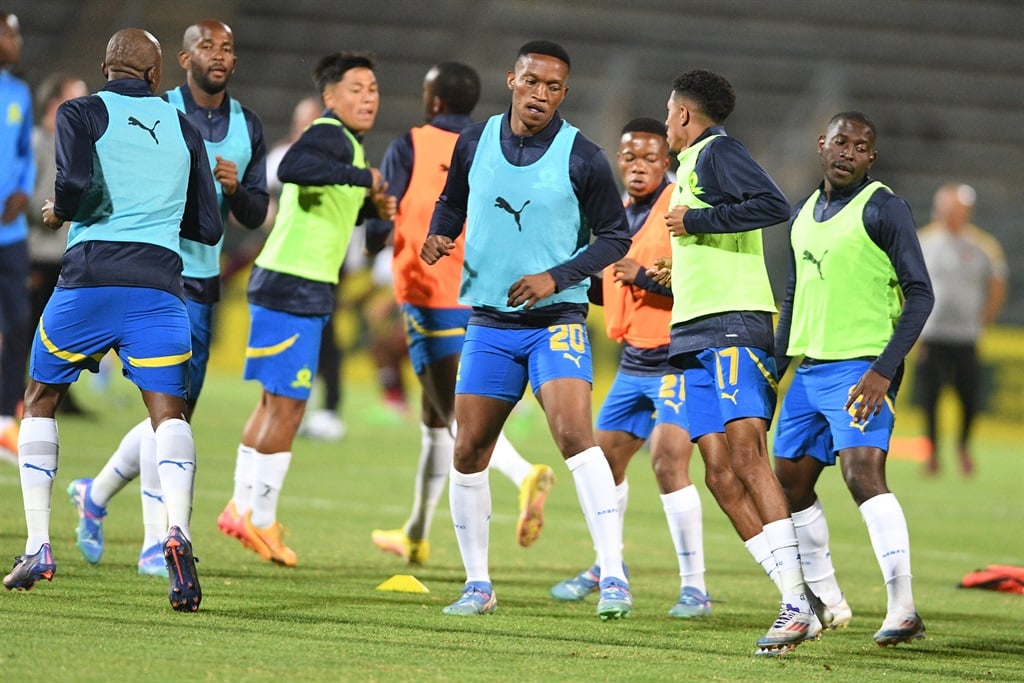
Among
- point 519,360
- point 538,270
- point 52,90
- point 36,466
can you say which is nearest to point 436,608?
point 519,360

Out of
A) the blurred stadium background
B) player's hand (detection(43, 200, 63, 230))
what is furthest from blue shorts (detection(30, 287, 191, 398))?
the blurred stadium background

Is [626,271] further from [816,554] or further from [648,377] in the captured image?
[816,554]

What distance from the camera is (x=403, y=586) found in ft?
23.0

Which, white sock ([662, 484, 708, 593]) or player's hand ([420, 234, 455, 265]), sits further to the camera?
white sock ([662, 484, 708, 593])

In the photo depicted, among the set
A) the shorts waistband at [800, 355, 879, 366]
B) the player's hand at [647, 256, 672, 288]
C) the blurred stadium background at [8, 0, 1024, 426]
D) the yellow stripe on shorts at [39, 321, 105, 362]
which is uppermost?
the blurred stadium background at [8, 0, 1024, 426]

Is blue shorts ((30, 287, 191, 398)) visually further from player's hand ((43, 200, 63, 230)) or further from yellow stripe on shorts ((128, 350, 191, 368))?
player's hand ((43, 200, 63, 230))

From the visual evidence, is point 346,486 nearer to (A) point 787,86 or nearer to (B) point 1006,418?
(B) point 1006,418

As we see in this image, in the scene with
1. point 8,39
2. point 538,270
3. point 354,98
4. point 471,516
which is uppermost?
point 8,39

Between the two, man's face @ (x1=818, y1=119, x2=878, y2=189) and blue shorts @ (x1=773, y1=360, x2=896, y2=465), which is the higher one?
man's face @ (x1=818, y1=119, x2=878, y2=189)

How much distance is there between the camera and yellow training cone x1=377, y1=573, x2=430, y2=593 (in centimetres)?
698

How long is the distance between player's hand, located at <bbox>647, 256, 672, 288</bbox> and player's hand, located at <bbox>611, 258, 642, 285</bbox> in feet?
0.23

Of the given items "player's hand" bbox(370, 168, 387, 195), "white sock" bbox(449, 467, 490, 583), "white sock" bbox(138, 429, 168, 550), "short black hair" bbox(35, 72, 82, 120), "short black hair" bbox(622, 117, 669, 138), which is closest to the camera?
"white sock" bbox(449, 467, 490, 583)

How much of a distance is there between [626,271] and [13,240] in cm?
573

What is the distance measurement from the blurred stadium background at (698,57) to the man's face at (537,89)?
1660 centimetres
